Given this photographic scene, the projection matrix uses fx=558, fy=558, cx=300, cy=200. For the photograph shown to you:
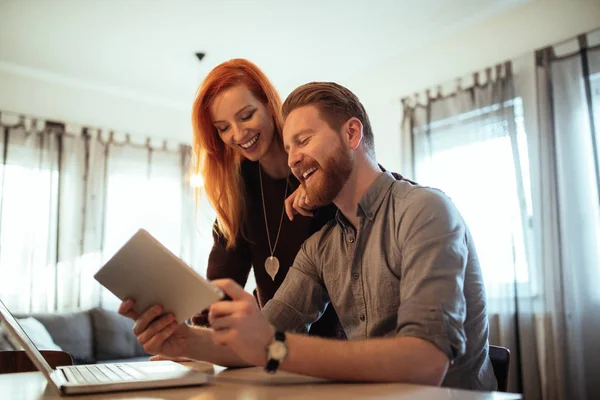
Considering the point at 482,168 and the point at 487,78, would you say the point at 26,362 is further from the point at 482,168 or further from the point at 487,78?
the point at 487,78

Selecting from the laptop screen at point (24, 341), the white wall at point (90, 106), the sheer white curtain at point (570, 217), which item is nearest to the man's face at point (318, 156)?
the laptop screen at point (24, 341)

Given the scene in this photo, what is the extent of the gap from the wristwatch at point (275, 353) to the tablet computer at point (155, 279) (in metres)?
0.13

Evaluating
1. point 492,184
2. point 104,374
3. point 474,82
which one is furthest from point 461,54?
point 104,374

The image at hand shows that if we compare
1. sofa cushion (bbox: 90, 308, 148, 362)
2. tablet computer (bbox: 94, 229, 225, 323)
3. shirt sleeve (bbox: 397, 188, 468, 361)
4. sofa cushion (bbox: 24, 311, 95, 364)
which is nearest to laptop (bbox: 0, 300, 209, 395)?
tablet computer (bbox: 94, 229, 225, 323)

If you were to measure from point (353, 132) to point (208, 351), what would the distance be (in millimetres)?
609

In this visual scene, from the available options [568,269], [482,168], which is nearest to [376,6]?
[482,168]

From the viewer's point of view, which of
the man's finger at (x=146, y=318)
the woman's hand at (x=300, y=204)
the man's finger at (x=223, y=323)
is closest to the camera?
the man's finger at (x=223, y=323)

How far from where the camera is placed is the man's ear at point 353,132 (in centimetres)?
135

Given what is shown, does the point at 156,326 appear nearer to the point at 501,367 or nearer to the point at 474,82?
the point at 501,367

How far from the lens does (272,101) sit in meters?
1.77

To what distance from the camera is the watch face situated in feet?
3.00

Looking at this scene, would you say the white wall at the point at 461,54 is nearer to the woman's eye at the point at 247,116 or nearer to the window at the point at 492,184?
the window at the point at 492,184

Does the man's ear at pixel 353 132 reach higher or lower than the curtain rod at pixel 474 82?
lower

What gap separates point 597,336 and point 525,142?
129cm
